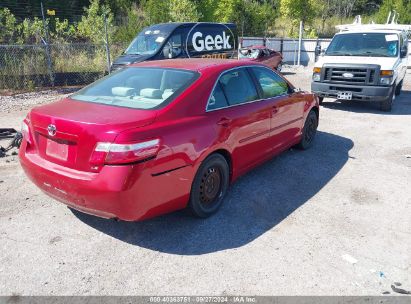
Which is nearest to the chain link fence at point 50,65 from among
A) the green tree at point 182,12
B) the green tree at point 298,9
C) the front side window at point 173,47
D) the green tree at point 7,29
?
the green tree at point 7,29

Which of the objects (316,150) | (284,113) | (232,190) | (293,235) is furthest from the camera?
(316,150)

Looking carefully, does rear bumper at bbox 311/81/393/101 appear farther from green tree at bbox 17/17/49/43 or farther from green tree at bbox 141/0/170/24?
green tree at bbox 141/0/170/24

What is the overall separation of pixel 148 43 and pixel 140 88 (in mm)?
7958

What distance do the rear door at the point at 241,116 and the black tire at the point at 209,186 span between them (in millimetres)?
240

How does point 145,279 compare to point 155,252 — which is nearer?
point 145,279

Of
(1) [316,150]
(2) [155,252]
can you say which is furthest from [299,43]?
(2) [155,252]

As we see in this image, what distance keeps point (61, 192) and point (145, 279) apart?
1.10m

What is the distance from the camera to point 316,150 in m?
6.39

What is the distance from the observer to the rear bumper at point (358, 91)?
8914 millimetres

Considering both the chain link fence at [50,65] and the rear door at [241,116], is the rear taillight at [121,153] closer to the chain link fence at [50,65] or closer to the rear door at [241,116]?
the rear door at [241,116]

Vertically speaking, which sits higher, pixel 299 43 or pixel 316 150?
pixel 299 43

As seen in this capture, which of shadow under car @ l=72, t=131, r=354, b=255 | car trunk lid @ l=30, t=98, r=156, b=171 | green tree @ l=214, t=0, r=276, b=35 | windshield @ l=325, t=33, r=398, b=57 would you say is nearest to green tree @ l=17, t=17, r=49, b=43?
windshield @ l=325, t=33, r=398, b=57

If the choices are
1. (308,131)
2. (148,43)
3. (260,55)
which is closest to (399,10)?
(260,55)

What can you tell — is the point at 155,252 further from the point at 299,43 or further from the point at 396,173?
the point at 299,43
